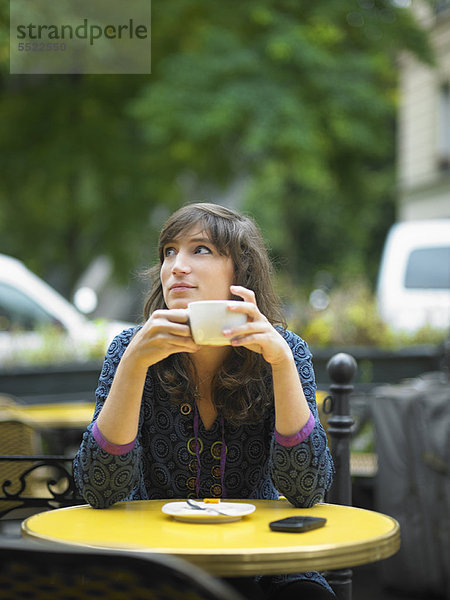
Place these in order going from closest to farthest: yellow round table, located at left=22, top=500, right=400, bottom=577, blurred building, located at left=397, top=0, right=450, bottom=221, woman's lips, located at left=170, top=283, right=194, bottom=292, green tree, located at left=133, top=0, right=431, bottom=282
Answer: yellow round table, located at left=22, top=500, right=400, bottom=577 < woman's lips, located at left=170, top=283, right=194, bottom=292 < green tree, located at left=133, top=0, right=431, bottom=282 < blurred building, located at left=397, top=0, right=450, bottom=221

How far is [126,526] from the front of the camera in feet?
6.84

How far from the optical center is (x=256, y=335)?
7.08 ft

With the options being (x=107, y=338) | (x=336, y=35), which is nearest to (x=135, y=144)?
(x=336, y=35)

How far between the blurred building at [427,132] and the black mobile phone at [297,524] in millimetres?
18653

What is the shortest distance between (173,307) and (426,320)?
7391 millimetres

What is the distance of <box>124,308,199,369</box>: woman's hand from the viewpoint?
2135 millimetres

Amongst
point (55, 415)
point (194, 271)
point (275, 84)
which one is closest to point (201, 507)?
point (194, 271)

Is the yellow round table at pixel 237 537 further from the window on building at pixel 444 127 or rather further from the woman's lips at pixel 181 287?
the window on building at pixel 444 127

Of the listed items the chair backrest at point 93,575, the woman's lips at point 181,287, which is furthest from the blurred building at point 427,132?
the chair backrest at point 93,575

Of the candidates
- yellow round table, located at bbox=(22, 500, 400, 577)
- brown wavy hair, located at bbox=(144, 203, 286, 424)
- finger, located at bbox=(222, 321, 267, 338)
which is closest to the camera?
yellow round table, located at bbox=(22, 500, 400, 577)

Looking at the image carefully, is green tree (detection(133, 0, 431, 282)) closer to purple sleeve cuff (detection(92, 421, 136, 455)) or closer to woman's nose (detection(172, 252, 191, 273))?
woman's nose (detection(172, 252, 191, 273))

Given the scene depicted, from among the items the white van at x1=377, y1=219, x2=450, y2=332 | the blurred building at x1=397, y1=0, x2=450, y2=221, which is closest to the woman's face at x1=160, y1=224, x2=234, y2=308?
the white van at x1=377, y1=219, x2=450, y2=332

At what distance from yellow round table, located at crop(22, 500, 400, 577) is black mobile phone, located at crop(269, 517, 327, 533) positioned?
14 mm

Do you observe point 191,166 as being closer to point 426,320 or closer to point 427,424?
point 426,320
